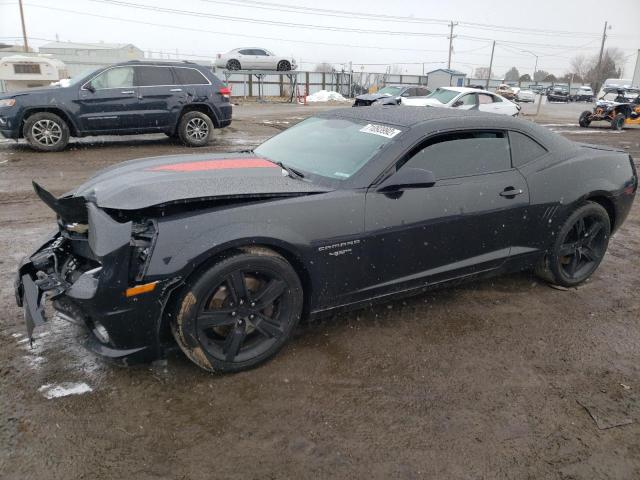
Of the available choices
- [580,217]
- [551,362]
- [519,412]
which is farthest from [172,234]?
[580,217]

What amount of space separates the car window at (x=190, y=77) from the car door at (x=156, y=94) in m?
0.14

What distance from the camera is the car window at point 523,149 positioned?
11.9ft

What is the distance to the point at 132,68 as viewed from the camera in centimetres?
963

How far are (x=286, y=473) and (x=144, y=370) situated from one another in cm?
111

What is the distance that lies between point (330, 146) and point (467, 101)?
14057mm

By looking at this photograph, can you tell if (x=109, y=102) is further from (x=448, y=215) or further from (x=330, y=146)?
(x=448, y=215)

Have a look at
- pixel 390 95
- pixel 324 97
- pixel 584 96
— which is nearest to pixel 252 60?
pixel 324 97

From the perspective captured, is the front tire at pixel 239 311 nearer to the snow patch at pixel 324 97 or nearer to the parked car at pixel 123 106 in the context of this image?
the parked car at pixel 123 106

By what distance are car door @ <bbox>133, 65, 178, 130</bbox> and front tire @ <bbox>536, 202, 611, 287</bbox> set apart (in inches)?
330

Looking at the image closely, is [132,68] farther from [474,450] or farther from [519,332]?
[474,450]

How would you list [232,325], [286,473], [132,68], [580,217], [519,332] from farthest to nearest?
[132,68] < [580,217] < [519,332] < [232,325] < [286,473]

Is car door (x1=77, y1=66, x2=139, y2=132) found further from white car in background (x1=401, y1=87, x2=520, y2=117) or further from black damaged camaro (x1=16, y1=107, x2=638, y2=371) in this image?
white car in background (x1=401, y1=87, x2=520, y2=117)

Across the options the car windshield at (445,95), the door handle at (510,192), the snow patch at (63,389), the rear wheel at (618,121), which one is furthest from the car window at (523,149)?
the rear wheel at (618,121)

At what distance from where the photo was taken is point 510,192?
3.48 metres
